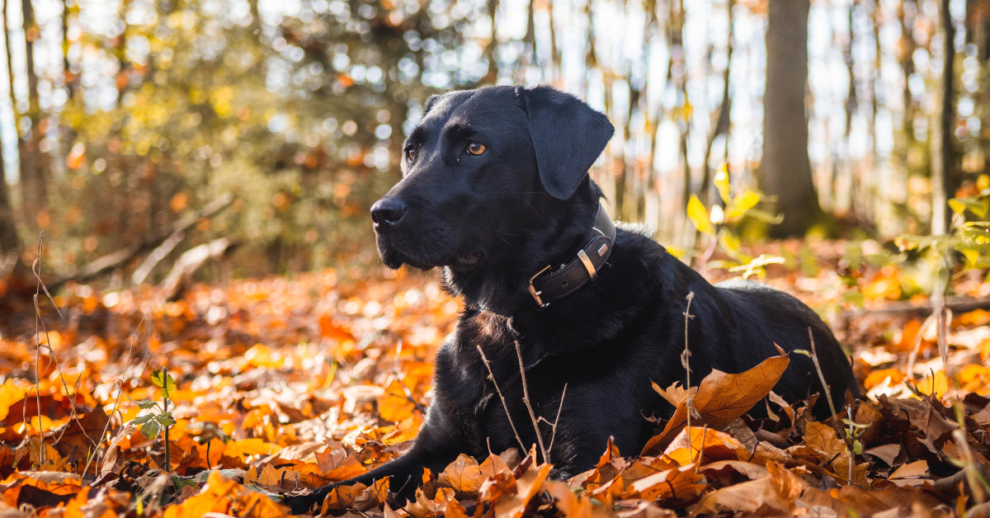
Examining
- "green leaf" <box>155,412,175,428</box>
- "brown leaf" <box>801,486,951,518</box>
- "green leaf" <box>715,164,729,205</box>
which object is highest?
"green leaf" <box>715,164,729,205</box>

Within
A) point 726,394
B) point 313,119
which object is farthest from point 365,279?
point 726,394

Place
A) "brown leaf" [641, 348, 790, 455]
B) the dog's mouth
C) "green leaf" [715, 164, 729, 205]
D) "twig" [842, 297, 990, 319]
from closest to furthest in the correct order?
1. "brown leaf" [641, 348, 790, 455]
2. the dog's mouth
3. "green leaf" [715, 164, 729, 205]
4. "twig" [842, 297, 990, 319]

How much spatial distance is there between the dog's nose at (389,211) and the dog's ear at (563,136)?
0.54 metres

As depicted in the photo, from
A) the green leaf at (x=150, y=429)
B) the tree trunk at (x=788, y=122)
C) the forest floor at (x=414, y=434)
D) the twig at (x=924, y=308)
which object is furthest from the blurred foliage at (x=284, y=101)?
the green leaf at (x=150, y=429)

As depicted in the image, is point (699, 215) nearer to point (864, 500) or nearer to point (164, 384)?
point (864, 500)

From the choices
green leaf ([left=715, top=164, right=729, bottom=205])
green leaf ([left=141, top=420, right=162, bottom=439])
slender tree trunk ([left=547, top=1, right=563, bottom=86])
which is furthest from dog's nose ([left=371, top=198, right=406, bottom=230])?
slender tree trunk ([left=547, top=1, right=563, bottom=86])

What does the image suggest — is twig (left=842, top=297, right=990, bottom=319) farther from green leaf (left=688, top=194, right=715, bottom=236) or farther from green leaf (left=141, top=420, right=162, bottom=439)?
green leaf (left=141, top=420, right=162, bottom=439)

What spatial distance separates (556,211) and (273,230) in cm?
1381

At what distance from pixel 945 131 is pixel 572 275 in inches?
196

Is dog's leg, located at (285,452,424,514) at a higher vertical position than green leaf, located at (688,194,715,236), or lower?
lower

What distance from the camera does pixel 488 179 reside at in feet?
7.49

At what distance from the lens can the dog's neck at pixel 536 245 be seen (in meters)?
2.25

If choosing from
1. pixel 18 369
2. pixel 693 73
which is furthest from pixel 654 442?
pixel 693 73

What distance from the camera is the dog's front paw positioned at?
175 centimetres
